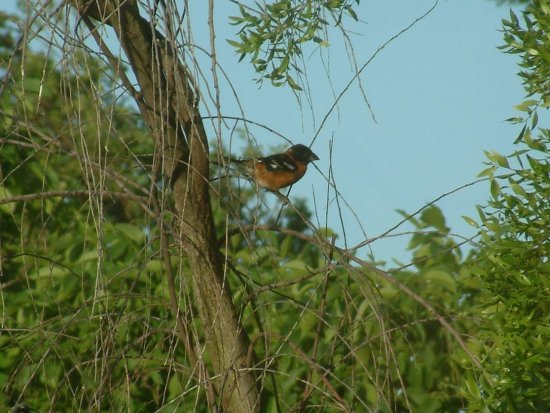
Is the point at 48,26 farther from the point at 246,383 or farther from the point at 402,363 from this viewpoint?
the point at 402,363

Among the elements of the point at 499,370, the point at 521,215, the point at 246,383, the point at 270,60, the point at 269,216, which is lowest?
the point at 246,383

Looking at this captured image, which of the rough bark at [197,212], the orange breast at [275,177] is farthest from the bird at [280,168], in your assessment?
the rough bark at [197,212]

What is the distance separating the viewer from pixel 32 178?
548cm

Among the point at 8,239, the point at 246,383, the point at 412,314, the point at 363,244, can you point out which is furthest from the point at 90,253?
the point at 363,244

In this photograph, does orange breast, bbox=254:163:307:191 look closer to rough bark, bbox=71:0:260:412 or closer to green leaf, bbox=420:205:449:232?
green leaf, bbox=420:205:449:232

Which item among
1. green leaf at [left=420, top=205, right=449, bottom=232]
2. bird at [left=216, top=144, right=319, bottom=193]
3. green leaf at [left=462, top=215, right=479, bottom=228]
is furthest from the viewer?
bird at [left=216, top=144, right=319, bottom=193]

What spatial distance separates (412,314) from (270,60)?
1.70 m

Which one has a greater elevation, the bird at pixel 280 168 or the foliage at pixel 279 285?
the bird at pixel 280 168

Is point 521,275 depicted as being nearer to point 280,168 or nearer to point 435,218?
point 435,218

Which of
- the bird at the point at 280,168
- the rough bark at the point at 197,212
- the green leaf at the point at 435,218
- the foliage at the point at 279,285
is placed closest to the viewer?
the foliage at the point at 279,285

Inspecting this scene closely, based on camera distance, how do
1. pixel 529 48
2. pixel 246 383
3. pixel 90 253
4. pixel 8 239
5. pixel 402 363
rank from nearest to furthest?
pixel 246 383 < pixel 529 48 < pixel 402 363 < pixel 90 253 < pixel 8 239

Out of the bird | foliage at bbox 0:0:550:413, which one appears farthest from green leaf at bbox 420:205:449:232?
the bird

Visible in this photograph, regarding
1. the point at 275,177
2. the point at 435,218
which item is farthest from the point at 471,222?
the point at 275,177

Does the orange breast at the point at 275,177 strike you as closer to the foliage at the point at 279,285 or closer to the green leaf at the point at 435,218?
the foliage at the point at 279,285
